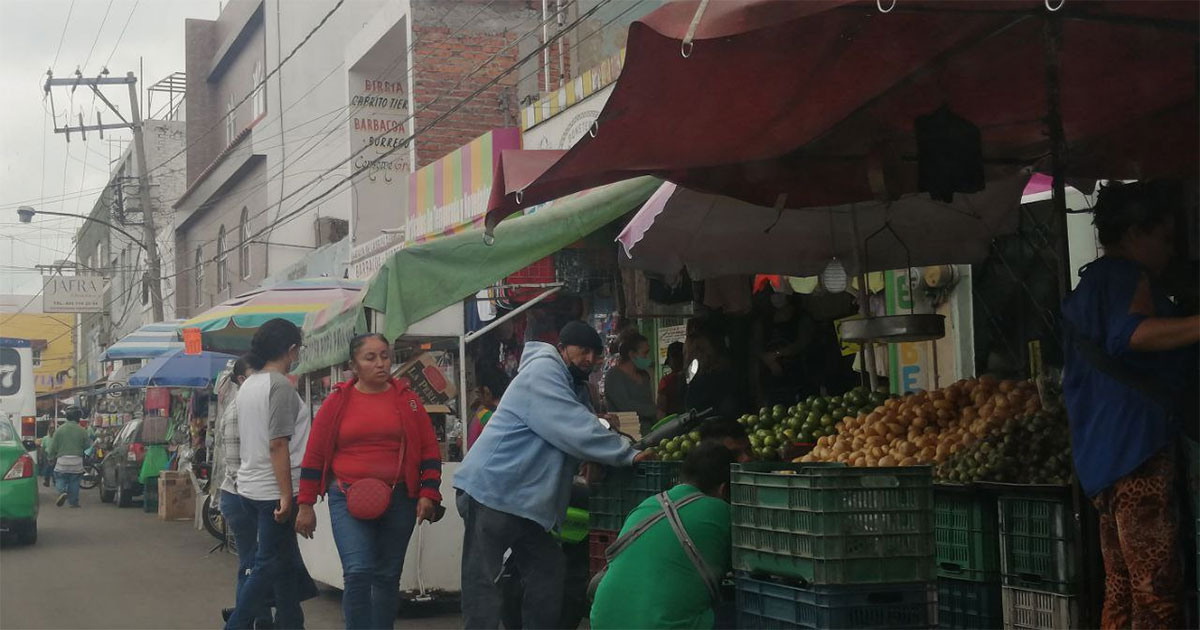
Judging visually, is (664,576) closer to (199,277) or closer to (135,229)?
(199,277)

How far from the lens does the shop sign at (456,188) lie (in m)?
18.3

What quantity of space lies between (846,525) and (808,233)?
383cm

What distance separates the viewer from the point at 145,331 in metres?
23.5

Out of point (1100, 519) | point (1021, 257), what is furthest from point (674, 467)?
point (1021, 257)

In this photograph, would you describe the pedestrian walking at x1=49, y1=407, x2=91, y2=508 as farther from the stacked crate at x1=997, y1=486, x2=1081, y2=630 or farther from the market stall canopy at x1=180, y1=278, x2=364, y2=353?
the stacked crate at x1=997, y1=486, x2=1081, y2=630

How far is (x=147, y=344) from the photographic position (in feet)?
74.6

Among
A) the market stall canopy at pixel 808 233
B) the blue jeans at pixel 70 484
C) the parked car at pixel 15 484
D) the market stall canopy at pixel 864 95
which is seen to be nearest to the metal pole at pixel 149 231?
the blue jeans at pixel 70 484

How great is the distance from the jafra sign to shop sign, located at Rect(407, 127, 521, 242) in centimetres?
2781

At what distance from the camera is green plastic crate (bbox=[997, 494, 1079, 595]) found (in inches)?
196

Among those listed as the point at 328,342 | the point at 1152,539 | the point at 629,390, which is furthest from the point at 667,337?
the point at 1152,539

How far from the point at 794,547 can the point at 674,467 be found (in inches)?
68.1

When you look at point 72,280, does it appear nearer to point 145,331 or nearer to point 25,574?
point 145,331

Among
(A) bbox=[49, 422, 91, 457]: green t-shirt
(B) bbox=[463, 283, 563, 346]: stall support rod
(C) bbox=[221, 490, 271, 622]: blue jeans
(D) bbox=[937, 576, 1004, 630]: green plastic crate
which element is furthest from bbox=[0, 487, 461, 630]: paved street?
(D) bbox=[937, 576, 1004, 630]: green plastic crate

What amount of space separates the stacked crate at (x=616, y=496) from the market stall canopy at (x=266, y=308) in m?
6.70
